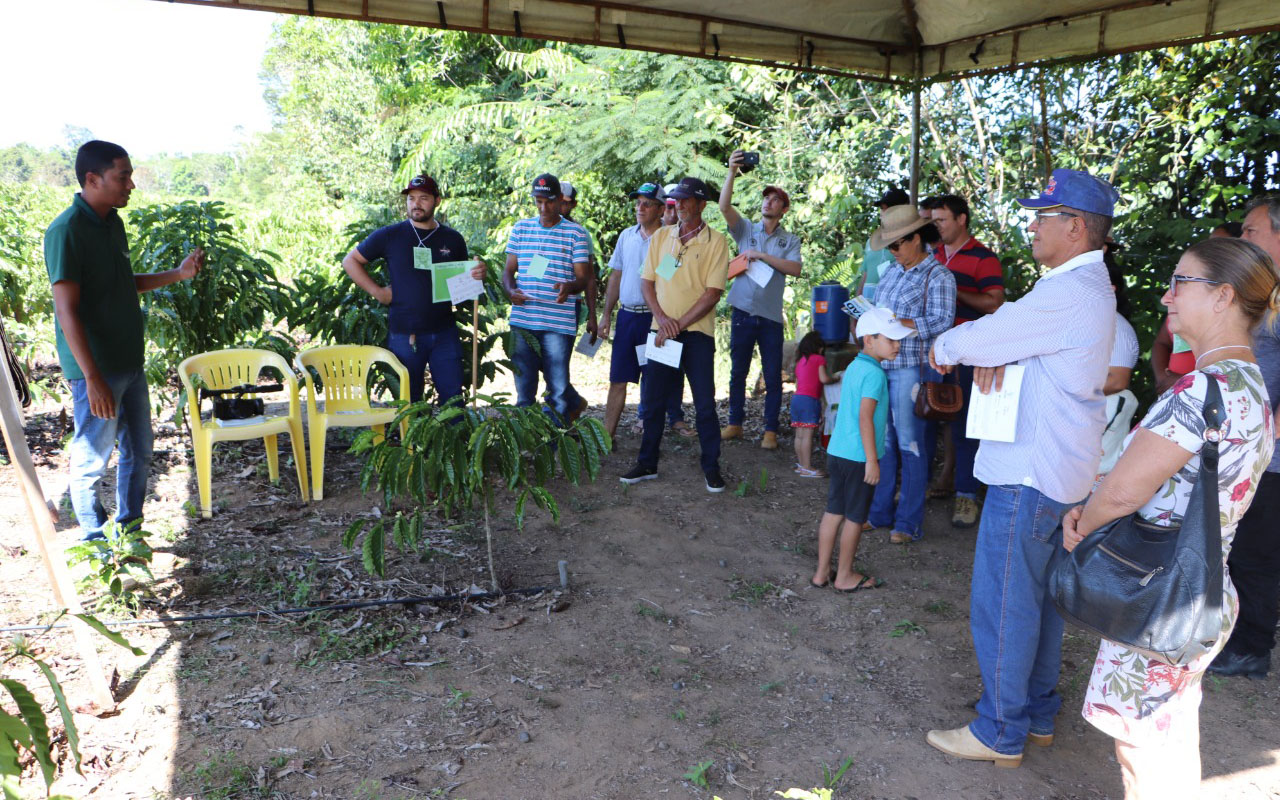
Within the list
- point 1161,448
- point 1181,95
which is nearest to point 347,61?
point 1181,95

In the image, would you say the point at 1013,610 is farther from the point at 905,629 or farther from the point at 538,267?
the point at 538,267

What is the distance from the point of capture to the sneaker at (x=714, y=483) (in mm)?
5762

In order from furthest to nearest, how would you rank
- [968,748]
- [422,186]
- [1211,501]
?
[422,186], [968,748], [1211,501]

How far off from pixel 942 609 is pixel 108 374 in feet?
13.3

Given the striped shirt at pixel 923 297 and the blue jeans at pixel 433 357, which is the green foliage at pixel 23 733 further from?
the striped shirt at pixel 923 297

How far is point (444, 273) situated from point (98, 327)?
71.6 inches

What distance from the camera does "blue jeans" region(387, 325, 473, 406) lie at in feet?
18.5

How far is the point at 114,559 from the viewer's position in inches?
Result: 151

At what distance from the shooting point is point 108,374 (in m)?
4.12

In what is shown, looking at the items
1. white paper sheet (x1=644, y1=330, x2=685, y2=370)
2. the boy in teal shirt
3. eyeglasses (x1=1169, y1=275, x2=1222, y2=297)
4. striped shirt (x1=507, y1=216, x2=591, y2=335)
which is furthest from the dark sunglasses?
eyeglasses (x1=1169, y1=275, x2=1222, y2=297)

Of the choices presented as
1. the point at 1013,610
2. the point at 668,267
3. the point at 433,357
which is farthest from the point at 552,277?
the point at 1013,610

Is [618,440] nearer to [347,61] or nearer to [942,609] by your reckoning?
[942,609]

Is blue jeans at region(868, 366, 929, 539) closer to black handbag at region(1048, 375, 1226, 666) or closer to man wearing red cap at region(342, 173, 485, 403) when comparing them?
black handbag at region(1048, 375, 1226, 666)

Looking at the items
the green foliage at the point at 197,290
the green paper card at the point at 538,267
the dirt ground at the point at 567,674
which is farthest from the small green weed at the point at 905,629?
the green foliage at the point at 197,290
